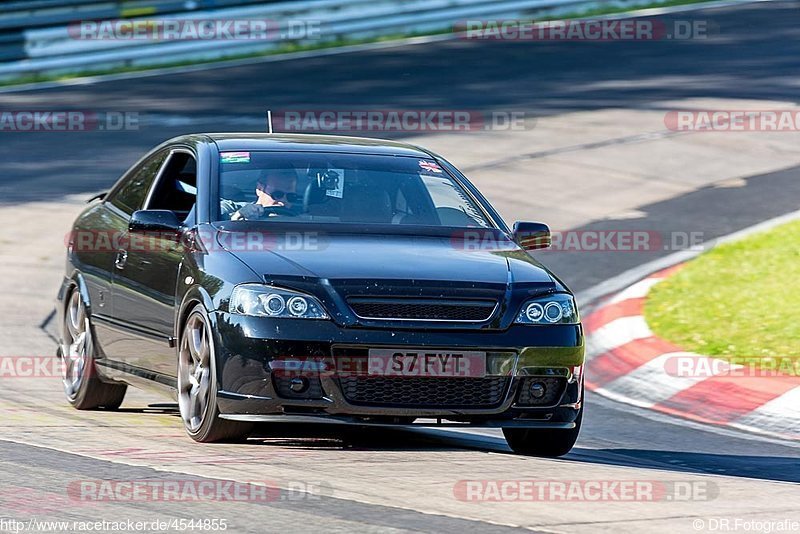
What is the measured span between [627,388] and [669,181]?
7403mm

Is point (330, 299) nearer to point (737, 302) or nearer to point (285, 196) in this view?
point (285, 196)

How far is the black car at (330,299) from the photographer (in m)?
7.00

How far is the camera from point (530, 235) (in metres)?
8.33

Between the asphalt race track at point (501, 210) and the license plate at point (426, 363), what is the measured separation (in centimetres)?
38

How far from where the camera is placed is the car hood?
7.16 meters

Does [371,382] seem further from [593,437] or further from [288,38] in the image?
[288,38]

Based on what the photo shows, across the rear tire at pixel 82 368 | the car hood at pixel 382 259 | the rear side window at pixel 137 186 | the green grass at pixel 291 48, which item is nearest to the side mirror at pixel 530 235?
the car hood at pixel 382 259

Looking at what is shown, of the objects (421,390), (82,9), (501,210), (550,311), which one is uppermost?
(550,311)

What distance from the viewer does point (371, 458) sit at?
23.1 ft

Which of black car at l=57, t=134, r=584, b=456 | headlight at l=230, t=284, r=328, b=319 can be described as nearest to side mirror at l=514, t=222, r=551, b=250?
black car at l=57, t=134, r=584, b=456

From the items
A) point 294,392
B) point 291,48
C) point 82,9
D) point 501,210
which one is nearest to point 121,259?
point 294,392

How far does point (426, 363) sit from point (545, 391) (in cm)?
63

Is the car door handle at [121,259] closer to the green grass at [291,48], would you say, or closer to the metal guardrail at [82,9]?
the green grass at [291,48]

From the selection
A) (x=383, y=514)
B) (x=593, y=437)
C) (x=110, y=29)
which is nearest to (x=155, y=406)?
Answer: (x=593, y=437)
